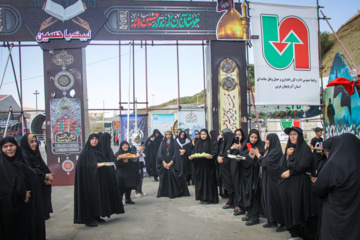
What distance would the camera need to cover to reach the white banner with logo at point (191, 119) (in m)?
11.6

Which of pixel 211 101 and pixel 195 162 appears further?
pixel 211 101

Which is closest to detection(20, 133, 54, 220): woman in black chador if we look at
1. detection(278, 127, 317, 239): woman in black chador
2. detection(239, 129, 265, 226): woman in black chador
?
detection(239, 129, 265, 226): woman in black chador

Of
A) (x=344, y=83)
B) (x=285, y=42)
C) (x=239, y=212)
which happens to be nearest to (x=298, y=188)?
(x=239, y=212)

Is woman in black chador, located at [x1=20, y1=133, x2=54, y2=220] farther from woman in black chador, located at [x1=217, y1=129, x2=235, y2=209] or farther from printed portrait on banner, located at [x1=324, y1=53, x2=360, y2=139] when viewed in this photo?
printed portrait on banner, located at [x1=324, y1=53, x2=360, y2=139]

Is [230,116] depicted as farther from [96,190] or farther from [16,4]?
[16,4]

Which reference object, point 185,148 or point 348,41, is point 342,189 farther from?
point 348,41

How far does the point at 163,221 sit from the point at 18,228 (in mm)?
2583

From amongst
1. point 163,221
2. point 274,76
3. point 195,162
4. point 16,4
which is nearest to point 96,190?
point 163,221

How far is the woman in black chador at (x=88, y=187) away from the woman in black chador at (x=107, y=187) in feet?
0.44

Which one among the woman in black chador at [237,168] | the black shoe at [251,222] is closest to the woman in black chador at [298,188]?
the black shoe at [251,222]

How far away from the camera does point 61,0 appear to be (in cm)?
1013

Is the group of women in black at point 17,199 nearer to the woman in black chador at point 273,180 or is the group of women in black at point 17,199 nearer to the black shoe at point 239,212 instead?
the woman in black chador at point 273,180

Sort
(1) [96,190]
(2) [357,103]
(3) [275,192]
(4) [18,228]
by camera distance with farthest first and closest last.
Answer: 1. (2) [357,103]
2. (1) [96,190]
3. (3) [275,192]
4. (4) [18,228]

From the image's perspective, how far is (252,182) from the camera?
5.61 metres
